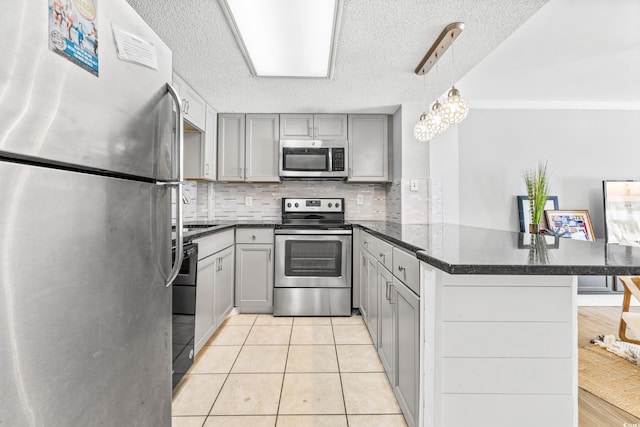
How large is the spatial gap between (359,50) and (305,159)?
142 cm

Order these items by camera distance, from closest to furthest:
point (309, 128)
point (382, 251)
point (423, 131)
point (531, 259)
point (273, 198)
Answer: point (531, 259), point (382, 251), point (423, 131), point (309, 128), point (273, 198)

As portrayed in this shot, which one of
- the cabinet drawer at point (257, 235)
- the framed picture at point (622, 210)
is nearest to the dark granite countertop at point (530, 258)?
the cabinet drawer at point (257, 235)

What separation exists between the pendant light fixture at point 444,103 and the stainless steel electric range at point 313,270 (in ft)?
4.24

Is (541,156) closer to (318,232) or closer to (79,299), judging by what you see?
(318,232)

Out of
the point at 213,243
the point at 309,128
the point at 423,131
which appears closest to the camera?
the point at 423,131

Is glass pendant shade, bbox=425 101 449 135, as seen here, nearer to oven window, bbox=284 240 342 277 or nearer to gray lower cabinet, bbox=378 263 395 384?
gray lower cabinet, bbox=378 263 395 384

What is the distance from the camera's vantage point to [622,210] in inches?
139

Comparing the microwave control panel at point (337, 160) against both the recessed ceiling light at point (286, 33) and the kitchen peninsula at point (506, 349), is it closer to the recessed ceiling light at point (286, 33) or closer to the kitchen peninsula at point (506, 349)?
the recessed ceiling light at point (286, 33)

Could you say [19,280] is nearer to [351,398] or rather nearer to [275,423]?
[275,423]

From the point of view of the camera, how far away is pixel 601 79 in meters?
3.07

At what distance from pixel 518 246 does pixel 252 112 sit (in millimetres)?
2902

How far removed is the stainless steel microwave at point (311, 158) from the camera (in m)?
3.24

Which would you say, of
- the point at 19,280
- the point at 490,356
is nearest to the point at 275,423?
the point at 490,356

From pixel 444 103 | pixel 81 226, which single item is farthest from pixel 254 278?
pixel 81 226
